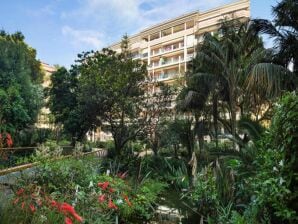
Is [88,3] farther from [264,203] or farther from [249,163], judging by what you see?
[264,203]

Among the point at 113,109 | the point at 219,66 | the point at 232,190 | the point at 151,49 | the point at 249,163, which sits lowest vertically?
the point at 232,190

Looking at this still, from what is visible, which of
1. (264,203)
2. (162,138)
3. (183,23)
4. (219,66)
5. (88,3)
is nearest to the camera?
(264,203)

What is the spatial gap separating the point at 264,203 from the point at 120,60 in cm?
1427

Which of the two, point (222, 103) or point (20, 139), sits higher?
point (222, 103)

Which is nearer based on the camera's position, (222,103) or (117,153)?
(117,153)

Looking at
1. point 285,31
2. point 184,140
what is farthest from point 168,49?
point 285,31

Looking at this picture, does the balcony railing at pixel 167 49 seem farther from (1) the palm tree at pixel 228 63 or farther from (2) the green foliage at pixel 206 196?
(2) the green foliage at pixel 206 196

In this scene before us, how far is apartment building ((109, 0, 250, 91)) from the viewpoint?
46844 millimetres

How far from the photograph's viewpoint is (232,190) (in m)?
6.04

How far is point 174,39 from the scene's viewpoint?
53.1 metres

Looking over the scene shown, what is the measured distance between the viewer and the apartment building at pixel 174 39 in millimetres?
46844

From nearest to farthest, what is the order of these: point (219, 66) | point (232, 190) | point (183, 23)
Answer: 1. point (232, 190)
2. point (219, 66)
3. point (183, 23)

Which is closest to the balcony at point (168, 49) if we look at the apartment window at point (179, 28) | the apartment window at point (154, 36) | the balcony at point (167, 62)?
the balcony at point (167, 62)

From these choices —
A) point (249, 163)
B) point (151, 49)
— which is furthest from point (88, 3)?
point (151, 49)
